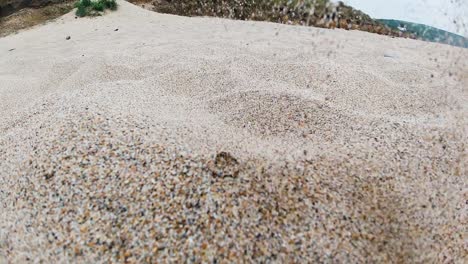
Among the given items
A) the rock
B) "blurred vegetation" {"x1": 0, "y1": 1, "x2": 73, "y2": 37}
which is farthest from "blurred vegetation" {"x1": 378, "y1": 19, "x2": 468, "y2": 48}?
"blurred vegetation" {"x1": 0, "y1": 1, "x2": 73, "y2": 37}

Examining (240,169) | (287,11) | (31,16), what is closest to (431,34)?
(287,11)

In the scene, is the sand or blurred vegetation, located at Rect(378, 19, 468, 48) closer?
the sand

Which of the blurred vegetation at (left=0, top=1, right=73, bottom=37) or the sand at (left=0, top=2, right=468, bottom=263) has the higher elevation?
the sand at (left=0, top=2, right=468, bottom=263)

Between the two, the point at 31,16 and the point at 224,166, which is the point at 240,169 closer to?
the point at 224,166

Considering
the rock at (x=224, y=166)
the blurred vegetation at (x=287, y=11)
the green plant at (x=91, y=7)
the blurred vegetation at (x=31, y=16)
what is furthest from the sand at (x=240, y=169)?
the blurred vegetation at (x=31, y=16)

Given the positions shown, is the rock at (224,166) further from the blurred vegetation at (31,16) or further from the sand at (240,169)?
the blurred vegetation at (31,16)

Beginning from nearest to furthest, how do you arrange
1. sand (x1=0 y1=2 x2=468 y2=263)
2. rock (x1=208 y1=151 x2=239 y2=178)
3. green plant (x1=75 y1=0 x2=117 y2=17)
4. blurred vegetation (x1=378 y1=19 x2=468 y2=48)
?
sand (x1=0 y1=2 x2=468 y2=263)
rock (x1=208 y1=151 x2=239 y2=178)
blurred vegetation (x1=378 y1=19 x2=468 y2=48)
green plant (x1=75 y1=0 x2=117 y2=17)

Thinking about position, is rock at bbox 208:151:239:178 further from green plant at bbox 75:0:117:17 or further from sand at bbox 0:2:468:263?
green plant at bbox 75:0:117:17
